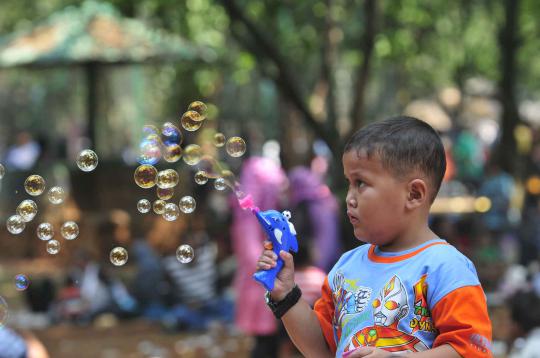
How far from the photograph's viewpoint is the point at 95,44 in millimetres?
12312

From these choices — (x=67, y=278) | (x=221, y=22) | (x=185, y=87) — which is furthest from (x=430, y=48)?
(x=67, y=278)

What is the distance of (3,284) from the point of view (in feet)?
41.6

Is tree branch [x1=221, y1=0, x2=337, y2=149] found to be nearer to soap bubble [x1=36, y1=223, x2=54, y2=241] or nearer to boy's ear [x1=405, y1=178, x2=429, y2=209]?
soap bubble [x1=36, y1=223, x2=54, y2=241]

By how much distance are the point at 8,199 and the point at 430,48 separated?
489 inches

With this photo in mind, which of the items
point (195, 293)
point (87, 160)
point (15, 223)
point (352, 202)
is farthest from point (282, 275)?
point (195, 293)

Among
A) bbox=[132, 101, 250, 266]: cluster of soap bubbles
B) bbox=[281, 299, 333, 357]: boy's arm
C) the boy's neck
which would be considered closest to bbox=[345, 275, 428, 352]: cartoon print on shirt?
the boy's neck

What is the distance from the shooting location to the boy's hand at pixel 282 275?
8.20ft

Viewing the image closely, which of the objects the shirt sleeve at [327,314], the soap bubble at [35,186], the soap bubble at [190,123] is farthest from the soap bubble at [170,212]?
the shirt sleeve at [327,314]

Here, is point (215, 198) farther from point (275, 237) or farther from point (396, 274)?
point (396, 274)

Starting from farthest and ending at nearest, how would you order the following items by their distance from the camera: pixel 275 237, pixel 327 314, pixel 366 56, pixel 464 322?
pixel 366 56
pixel 327 314
pixel 275 237
pixel 464 322

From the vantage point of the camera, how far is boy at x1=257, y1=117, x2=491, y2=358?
2.26 m

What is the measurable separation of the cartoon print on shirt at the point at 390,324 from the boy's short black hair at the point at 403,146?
287 mm

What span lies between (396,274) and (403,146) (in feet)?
1.08

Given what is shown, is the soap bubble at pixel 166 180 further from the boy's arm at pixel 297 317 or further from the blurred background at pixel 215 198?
the boy's arm at pixel 297 317
